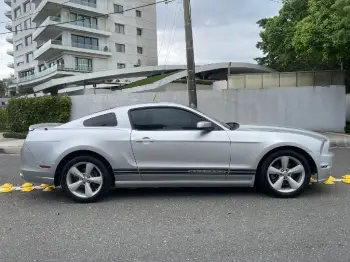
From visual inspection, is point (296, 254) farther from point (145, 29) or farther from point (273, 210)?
point (145, 29)

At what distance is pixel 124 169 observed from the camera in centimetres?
493

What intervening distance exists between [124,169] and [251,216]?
1926mm

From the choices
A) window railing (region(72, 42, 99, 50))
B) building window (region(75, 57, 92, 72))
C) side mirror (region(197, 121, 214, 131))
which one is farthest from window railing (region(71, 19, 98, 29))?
side mirror (region(197, 121, 214, 131))

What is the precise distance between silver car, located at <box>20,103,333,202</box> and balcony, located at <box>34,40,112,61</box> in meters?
44.3

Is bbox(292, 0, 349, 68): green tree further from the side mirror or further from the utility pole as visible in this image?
the side mirror

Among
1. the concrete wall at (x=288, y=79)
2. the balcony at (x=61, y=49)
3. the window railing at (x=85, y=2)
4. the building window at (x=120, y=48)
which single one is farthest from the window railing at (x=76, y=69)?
the concrete wall at (x=288, y=79)

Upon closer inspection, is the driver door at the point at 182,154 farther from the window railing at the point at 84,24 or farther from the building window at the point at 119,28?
the building window at the point at 119,28

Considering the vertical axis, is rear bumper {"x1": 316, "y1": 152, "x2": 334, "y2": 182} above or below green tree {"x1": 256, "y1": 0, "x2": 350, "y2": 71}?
below

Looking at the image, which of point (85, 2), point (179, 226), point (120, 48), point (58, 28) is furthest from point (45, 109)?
point (120, 48)

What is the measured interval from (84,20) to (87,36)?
230cm

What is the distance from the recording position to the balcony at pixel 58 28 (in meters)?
45.0

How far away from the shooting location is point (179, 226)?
399 centimetres

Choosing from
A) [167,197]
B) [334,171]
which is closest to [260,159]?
[167,197]

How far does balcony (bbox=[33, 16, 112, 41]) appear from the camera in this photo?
45.0 metres
